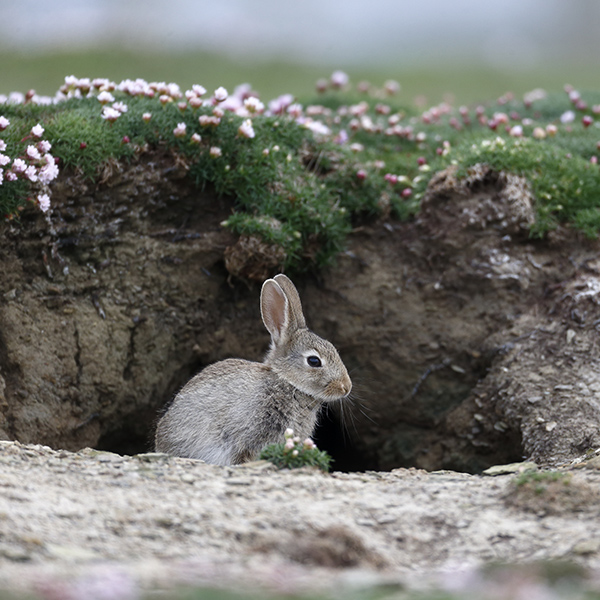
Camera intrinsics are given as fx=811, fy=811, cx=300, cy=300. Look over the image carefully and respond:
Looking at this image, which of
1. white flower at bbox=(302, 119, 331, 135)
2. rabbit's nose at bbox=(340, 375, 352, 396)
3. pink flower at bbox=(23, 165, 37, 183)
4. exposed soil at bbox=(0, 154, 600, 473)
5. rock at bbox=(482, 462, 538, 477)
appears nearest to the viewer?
rock at bbox=(482, 462, 538, 477)

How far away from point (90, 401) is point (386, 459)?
3282mm

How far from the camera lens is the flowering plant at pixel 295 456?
564cm

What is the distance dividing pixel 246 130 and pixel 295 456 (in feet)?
11.9

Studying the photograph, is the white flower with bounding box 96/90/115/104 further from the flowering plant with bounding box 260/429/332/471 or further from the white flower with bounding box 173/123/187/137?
the flowering plant with bounding box 260/429/332/471

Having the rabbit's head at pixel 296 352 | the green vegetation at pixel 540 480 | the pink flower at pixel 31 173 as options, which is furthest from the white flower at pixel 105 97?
the green vegetation at pixel 540 480

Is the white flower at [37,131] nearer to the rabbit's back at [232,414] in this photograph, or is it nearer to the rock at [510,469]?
the rabbit's back at [232,414]

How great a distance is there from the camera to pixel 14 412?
7148 mm

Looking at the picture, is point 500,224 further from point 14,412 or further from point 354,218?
point 14,412

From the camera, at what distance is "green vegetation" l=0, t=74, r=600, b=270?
7.58 meters

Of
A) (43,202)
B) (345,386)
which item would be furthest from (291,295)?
(43,202)

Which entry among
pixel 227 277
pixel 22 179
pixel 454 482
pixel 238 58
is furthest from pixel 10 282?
pixel 238 58

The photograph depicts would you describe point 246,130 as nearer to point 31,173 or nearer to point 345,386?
point 31,173

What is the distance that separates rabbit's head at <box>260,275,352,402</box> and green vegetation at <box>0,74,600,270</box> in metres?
1.08

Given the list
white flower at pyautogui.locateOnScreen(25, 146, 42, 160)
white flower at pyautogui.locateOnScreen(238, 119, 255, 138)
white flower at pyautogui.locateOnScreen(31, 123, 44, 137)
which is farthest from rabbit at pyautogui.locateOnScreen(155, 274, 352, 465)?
white flower at pyautogui.locateOnScreen(31, 123, 44, 137)
